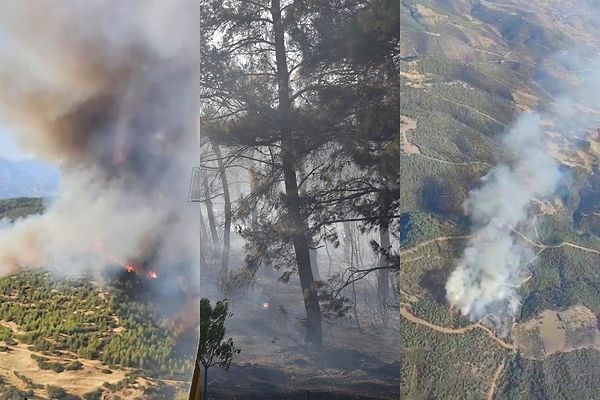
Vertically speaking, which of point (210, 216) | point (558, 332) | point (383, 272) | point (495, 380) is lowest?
point (495, 380)

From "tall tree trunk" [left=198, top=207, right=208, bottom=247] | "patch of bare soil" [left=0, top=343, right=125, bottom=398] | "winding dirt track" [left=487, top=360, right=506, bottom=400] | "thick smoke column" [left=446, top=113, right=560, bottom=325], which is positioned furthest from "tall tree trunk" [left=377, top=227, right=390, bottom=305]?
"patch of bare soil" [left=0, top=343, right=125, bottom=398]

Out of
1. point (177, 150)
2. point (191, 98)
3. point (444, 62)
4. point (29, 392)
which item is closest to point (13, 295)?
point (29, 392)

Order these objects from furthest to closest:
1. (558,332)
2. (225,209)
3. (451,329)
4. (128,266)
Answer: (225,209) → (128,266) → (451,329) → (558,332)

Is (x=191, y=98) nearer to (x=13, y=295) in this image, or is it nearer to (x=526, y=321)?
(x=13, y=295)

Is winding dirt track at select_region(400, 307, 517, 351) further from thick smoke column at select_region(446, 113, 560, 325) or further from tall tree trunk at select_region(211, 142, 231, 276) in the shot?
tall tree trunk at select_region(211, 142, 231, 276)

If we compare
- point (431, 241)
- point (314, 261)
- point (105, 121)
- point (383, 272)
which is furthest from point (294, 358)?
point (105, 121)

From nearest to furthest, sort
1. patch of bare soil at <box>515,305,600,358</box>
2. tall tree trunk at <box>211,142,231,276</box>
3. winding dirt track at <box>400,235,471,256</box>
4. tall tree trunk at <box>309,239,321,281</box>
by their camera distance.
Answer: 1. patch of bare soil at <box>515,305,600,358</box>
2. winding dirt track at <box>400,235,471,256</box>
3. tall tree trunk at <box>309,239,321,281</box>
4. tall tree trunk at <box>211,142,231,276</box>

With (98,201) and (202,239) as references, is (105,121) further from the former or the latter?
(202,239)
